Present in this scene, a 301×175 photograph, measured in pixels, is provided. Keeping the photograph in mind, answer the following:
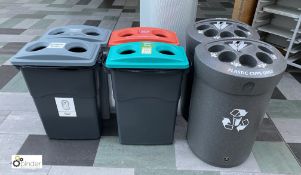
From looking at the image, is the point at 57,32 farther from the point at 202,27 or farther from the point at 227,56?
the point at 227,56

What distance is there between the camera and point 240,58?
154 centimetres

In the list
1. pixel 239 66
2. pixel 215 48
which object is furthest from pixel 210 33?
pixel 239 66

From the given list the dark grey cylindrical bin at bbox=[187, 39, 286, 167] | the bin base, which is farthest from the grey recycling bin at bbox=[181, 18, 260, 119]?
the bin base

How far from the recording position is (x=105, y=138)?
2.05m

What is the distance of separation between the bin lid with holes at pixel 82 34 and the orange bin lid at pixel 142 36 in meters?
0.08

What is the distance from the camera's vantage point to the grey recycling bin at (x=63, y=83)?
62.3 inches

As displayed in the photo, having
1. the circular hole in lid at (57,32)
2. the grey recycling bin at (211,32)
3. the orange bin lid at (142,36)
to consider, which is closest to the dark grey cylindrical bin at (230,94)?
the grey recycling bin at (211,32)

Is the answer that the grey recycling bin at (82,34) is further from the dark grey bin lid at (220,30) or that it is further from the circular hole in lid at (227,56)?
the circular hole in lid at (227,56)

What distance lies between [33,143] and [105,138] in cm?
55

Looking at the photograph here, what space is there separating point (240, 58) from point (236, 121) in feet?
1.26

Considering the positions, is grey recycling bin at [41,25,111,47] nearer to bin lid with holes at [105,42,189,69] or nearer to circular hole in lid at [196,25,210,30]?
bin lid with holes at [105,42,189,69]

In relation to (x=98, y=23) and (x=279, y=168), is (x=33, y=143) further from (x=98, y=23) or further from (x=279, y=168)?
(x=98, y=23)

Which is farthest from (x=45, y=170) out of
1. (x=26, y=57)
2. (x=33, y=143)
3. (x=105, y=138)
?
(x=26, y=57)

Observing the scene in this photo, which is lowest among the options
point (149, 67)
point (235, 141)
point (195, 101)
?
point (235, 141)
